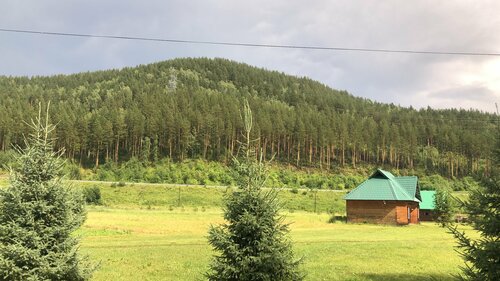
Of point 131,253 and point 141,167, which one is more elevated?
point 141,167

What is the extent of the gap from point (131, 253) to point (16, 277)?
10.3 metres

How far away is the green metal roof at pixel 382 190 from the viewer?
4640cm

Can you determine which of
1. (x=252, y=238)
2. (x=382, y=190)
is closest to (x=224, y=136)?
(x=382, y=190)

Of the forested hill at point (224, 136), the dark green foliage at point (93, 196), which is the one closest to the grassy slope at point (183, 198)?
the dark green foliage at point (93, 196)

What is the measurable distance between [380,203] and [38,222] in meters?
41.8

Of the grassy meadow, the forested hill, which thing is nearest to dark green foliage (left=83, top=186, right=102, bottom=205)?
the grassy meadow

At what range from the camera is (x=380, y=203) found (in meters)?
46.6

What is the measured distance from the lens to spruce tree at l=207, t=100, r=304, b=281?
34.9ft

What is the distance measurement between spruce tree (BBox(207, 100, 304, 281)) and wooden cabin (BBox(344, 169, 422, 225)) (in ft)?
123

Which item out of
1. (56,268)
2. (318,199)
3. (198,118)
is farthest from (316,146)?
(56,268)

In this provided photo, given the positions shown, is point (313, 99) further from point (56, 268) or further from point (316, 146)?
point (56, 268)

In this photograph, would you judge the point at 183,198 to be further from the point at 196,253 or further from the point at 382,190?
the point at 196,253

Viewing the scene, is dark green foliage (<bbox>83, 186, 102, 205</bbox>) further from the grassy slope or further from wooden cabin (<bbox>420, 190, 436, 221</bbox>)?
wooden cabin (<bbox>420, 190, 436, 221</bbox>)

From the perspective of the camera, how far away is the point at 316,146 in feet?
371
